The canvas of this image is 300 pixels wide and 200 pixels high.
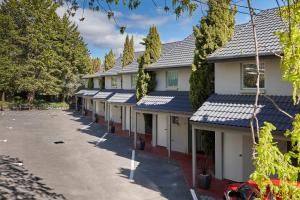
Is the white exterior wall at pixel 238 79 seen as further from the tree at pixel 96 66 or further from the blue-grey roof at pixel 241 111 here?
the tree at pixel 96 66

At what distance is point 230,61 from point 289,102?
136 inches

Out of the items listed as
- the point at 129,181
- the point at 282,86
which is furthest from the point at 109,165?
the point at 282,86

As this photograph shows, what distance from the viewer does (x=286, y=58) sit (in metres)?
4.12

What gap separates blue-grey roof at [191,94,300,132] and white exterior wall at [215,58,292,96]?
356 millimetres

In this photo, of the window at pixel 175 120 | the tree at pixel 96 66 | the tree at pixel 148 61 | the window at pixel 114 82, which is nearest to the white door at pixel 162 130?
the window at pixel 175 120

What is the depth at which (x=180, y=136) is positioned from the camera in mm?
21250

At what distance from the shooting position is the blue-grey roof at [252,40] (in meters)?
14.1

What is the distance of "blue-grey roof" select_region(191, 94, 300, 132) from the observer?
1168 centimetres

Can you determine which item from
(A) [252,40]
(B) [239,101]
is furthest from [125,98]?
(B) [239,101]

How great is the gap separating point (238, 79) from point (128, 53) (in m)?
21.7

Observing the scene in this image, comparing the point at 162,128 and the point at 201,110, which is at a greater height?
the point at 201,110

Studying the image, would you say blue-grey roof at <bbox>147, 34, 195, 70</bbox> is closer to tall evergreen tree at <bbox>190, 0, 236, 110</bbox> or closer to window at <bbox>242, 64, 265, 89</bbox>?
tall evergreen tree at <bbox>190, 0, 236, 110</bbox>

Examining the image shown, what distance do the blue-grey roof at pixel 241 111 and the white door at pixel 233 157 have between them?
1.58 m

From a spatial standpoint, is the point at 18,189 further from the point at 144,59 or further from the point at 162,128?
the point at 144,59
